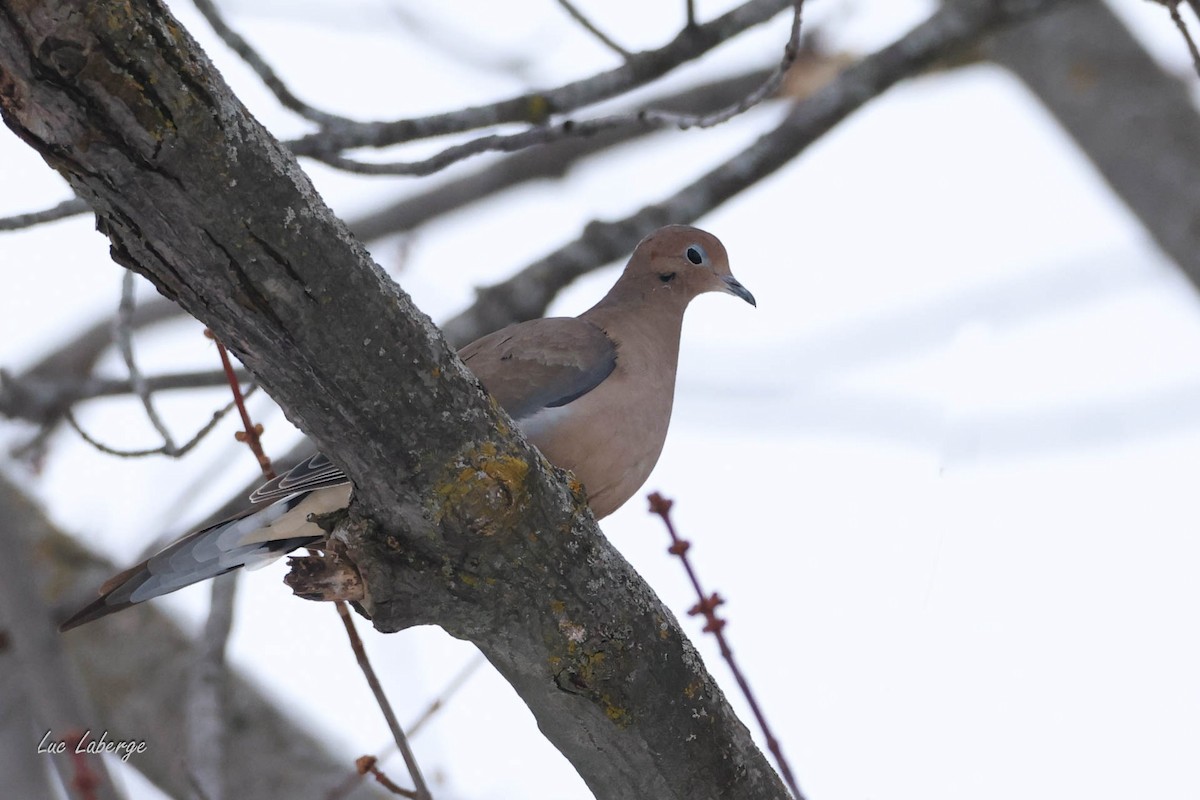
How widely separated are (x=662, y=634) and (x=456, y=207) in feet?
13.4

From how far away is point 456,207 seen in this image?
6.29m

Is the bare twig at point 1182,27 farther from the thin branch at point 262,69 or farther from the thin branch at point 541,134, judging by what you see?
the thin branch at point 262,69

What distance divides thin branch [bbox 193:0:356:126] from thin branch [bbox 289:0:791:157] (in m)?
0.20

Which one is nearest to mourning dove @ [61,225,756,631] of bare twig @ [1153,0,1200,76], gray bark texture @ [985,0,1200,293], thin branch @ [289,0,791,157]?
thin branch @ [289,0,791,157]

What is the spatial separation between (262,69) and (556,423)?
1275 millimetres

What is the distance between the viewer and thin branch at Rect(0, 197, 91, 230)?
3.19 metres

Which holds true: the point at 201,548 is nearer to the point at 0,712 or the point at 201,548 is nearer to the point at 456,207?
the point at 0,712

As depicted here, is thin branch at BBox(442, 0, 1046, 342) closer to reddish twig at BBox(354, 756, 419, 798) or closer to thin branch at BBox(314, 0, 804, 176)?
thin branch at BBox(314, 0, 804, 176)

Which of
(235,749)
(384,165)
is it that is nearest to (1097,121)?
(384,165)

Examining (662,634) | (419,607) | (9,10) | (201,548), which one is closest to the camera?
Result: (9,10)

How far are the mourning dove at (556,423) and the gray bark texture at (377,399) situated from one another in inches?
16.9

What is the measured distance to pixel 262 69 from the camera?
3.53 metres

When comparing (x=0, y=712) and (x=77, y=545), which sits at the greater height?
(x=77, y=545)

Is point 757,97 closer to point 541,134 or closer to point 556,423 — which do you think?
point 541,134
